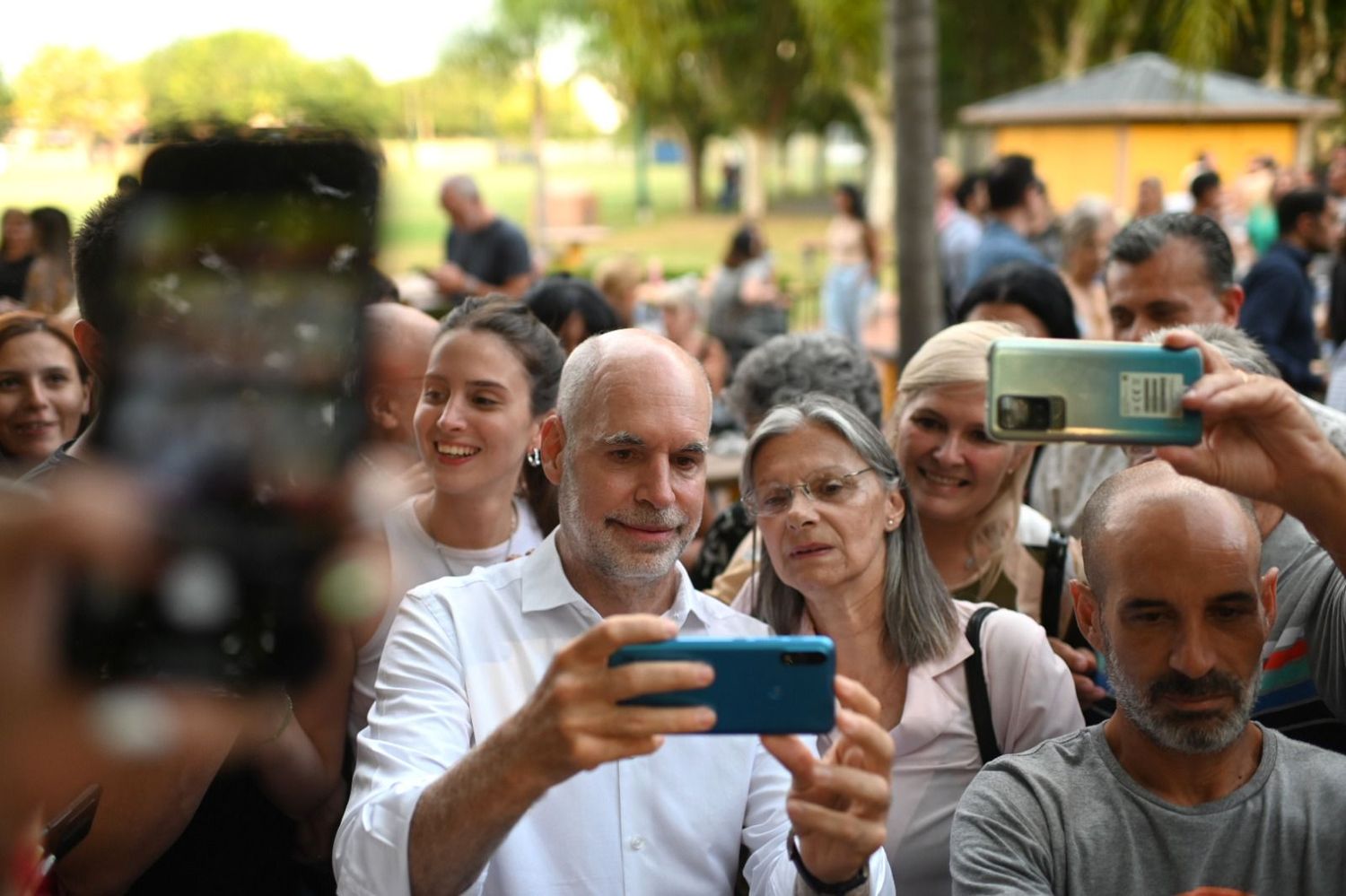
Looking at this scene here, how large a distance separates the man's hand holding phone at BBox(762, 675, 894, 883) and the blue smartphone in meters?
0.05

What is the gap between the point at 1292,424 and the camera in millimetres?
1900

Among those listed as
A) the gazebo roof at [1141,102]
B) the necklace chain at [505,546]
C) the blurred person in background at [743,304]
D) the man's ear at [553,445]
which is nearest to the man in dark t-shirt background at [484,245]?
the blurred person in background at [743,304]

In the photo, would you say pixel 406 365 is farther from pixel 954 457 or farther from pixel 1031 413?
pixel 1031 413

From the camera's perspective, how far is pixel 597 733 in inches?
66.9

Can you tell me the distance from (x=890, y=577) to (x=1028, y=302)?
6.28ft

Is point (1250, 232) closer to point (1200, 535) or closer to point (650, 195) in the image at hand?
point (1200, 535)

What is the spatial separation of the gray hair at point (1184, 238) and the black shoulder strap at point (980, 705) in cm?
177

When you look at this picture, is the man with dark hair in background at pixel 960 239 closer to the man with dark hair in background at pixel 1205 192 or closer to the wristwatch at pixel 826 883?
the man with dark hair in background at pixel 1205 192

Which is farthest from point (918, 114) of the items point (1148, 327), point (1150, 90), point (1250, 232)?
point (1150, 90)

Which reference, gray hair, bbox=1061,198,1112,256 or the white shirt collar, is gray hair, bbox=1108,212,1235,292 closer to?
the white shirt collar

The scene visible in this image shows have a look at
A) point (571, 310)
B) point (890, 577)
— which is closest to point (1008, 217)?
point (571, 310)

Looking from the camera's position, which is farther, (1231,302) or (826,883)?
(1231,302)

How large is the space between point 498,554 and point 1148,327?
6.67 ft

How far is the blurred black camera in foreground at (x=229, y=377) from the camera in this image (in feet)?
4.00
